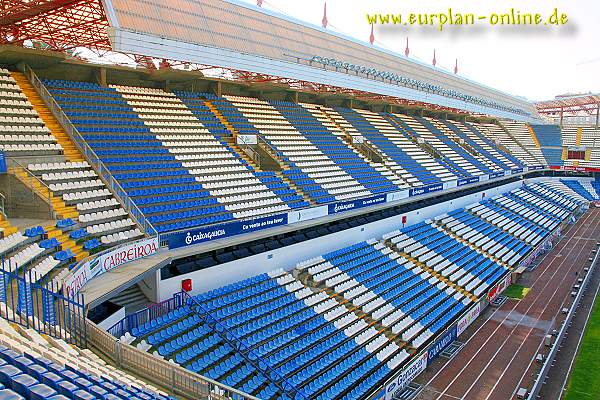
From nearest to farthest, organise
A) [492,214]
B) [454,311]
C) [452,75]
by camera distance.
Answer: [454,311] → [492,214] → [452,75]

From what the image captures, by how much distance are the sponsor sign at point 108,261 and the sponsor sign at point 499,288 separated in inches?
739

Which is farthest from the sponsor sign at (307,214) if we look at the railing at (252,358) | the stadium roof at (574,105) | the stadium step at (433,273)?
the stadium roof at (574,105)

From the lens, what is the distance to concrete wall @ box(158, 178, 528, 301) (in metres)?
15.4

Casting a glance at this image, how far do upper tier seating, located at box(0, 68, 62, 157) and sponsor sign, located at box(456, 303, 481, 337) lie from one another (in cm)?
1822

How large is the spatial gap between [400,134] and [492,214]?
1019 centimetres

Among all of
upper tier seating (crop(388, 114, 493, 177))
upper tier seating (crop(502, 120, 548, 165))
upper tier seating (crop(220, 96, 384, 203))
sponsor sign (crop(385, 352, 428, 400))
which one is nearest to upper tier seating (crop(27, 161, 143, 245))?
sponsor sign (crop(385, 352, 428, 400))

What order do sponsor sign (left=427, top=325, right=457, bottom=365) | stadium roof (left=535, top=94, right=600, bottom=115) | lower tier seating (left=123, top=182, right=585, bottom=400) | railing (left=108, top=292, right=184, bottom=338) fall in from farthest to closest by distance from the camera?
stadium roof (left=535, top=94, right=600, bottom=115) < sponsor sign (left=427, top=325, right=457, bottom=365) < lower tier seating (left=123, top=182, right=585, bottom=400) < railing (left=108, top=292, right=184, bottom=338)

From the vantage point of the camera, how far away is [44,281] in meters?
10.4

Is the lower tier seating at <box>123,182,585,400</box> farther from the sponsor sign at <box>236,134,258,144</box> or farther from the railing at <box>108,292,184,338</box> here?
the sponsor sign at <box>236,134,258,144</box>

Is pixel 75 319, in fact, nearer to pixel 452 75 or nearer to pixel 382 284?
pixel 382 284

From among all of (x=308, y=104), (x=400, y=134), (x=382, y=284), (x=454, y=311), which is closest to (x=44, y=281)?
(x=382, y=284)

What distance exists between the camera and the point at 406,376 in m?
16.3

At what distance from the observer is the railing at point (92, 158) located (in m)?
15.4

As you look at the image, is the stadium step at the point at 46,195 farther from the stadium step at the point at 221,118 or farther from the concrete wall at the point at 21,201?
the stadium step at the point at 221,118
